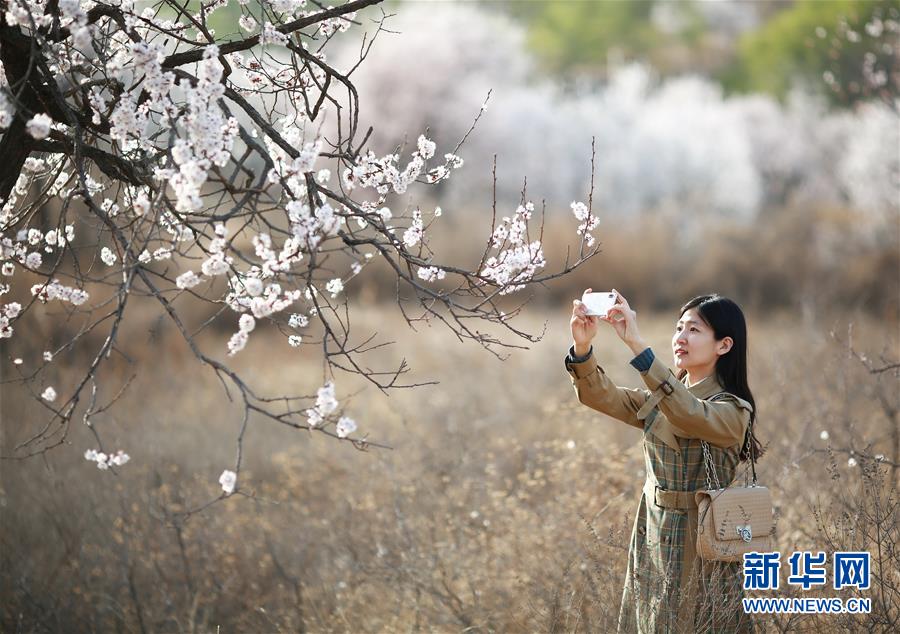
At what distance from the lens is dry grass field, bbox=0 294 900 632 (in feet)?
12.3

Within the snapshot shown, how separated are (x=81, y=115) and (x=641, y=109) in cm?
1913

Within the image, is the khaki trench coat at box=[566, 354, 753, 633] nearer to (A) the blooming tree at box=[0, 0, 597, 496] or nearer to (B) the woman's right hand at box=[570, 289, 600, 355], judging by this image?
(B) the woman's right hand at box=[570, 289, 600, 355]

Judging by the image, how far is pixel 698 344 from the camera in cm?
291

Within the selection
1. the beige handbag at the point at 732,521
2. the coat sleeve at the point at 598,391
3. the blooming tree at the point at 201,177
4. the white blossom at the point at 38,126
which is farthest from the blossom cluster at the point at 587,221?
the white blossom at the point at 38,126

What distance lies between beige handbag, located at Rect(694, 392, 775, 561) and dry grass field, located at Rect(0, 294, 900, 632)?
43 cm

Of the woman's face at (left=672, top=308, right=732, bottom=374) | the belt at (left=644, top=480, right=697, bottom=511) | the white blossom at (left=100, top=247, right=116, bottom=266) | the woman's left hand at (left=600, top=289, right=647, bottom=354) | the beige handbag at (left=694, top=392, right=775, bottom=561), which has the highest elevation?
the white blossom at (left=100, top=247, right=116, bottom=266)

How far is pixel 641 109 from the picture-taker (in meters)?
20.9

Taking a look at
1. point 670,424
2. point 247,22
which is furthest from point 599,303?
point 247,22

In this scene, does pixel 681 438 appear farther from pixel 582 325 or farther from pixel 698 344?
pixel 582 325

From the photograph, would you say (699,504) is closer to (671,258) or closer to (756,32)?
(671,258)

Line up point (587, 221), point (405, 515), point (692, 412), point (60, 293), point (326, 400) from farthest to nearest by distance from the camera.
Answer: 1. point (405, 515)
2. point (587, 221)
3. point (60, 293)
4. point (692, 412)
5. point (326, 400)

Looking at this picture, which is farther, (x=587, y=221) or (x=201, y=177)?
(x=587, y=221)

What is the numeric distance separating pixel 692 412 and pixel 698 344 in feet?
1.05

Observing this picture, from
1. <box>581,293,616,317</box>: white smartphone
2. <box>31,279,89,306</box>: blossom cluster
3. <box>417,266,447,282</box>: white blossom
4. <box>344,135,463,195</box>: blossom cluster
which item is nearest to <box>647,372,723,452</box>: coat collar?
<box>581,293,616,317</box>: white smartphone
